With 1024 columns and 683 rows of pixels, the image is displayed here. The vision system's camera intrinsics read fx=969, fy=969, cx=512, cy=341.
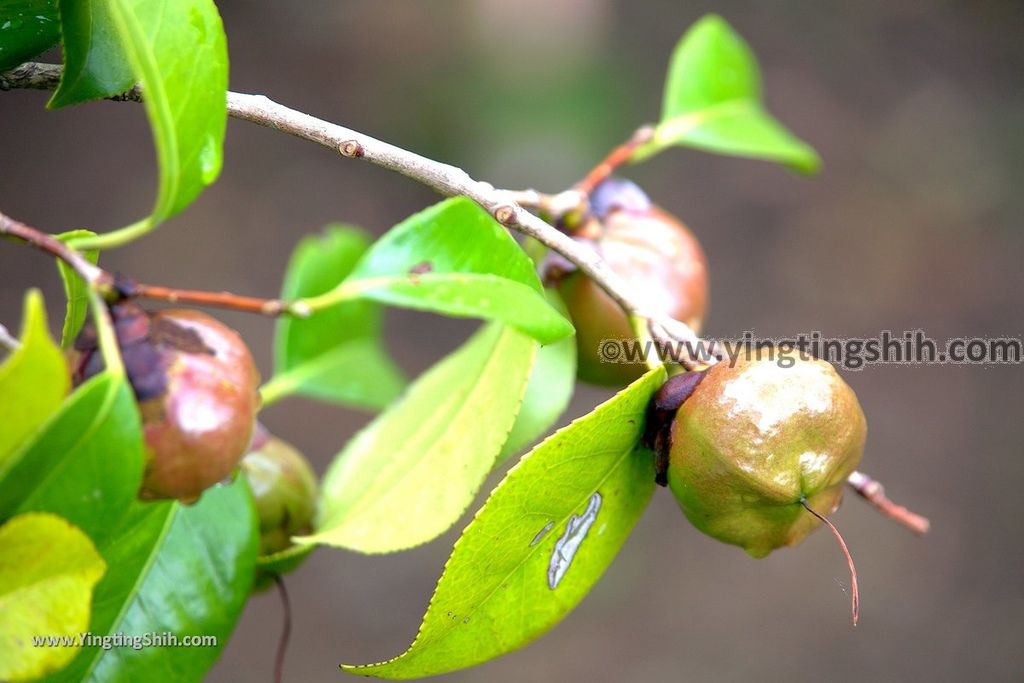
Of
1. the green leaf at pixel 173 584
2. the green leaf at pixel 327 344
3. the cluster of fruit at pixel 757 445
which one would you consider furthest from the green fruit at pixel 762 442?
the green leaf at pixel 327 344

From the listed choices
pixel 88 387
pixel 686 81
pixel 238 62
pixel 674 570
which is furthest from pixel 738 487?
pixel 238 62

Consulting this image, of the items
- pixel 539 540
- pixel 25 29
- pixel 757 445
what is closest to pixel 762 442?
pixel 757 445

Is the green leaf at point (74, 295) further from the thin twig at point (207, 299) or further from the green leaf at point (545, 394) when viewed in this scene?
the green leaf at point (545, 394)

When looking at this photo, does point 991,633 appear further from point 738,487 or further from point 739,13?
point 738,487

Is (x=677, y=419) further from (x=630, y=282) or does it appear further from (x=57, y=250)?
(x=57, y=250)

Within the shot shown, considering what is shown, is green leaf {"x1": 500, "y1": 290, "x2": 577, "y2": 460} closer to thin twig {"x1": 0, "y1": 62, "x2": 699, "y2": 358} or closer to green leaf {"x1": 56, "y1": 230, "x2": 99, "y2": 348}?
thin twig {"x1": 0, "y1": 62, "x2": 699, "y2": 358}
